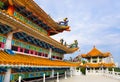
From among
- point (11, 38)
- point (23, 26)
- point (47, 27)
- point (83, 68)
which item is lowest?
point (83, 68)

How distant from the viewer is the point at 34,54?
46.5 ft

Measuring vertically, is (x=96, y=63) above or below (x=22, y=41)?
below

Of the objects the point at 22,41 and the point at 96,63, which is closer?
the point at 22,41

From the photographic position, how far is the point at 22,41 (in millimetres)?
11953

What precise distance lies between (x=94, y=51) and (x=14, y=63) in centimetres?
3565

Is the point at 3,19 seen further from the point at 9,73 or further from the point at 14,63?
the point at 9,73

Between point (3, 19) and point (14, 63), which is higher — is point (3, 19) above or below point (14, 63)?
above

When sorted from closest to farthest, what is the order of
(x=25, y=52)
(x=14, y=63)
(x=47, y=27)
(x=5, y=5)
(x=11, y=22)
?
(x=14, y=63) < (x=11, y=22) < (x=5, y=5) < (x=25, y=52) < (x=47, y=27)

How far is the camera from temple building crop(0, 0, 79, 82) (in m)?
8.77

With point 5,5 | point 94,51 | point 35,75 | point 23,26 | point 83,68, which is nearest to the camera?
point 23,26

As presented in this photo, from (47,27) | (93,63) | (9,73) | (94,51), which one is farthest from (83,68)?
(9,73)

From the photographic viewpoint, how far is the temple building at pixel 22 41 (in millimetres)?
8766

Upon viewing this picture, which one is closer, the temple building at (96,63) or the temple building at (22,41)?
the temple building at (22,41)

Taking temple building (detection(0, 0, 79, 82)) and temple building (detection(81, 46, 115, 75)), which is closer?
temple building (detection(0, 0, 79, 82))
